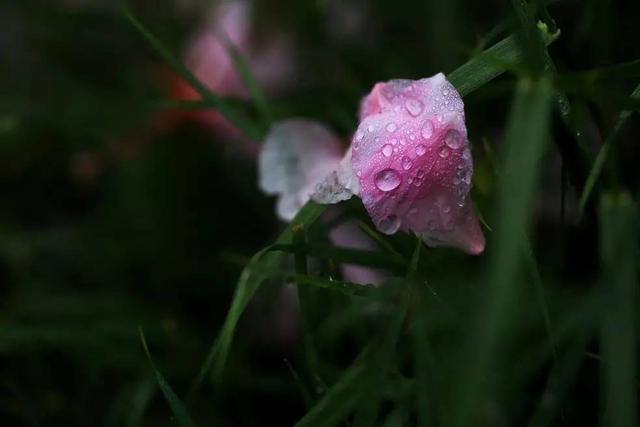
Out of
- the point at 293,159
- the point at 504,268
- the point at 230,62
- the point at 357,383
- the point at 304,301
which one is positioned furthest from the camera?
the point at 230,62

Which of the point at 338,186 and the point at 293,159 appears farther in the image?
the point at 293,159

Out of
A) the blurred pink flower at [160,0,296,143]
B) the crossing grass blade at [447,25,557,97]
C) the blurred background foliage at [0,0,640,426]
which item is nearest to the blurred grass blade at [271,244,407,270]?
the blurred background foliage at [0,0,640,426]

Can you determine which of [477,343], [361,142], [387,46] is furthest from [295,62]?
[477,343]

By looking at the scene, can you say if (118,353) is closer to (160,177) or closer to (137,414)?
(137,414)

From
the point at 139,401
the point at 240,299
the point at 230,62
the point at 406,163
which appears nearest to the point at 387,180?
the point at 406,163

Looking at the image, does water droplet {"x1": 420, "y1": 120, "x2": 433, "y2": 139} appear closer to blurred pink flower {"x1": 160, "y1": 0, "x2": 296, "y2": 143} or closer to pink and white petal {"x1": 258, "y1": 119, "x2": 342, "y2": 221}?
pink and white petal {"x1": 258, "y1": 119, "x2": 342, "y2": 221}

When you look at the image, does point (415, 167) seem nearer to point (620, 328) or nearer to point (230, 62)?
point (620, 328)

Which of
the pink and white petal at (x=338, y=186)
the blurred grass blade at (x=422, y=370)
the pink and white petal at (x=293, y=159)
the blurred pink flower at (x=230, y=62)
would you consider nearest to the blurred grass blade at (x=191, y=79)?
the pink and white petal at (x=293, y=159)
